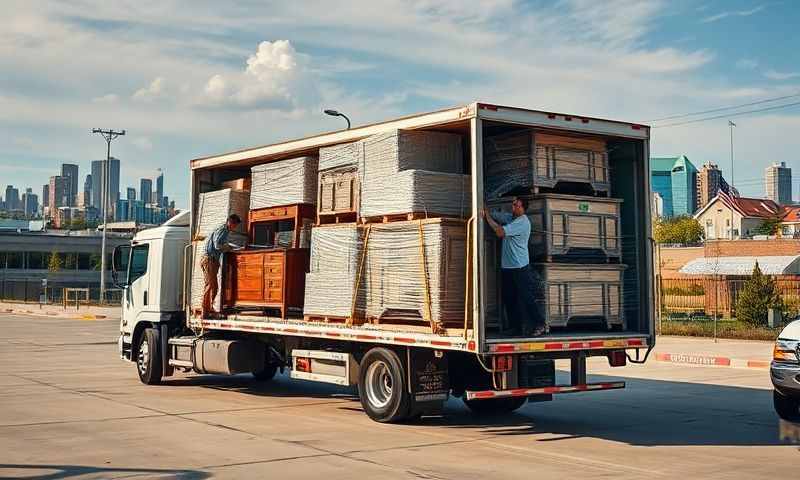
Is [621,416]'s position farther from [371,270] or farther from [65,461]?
[65,461]

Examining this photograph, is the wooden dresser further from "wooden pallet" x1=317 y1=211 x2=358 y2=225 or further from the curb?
the curb

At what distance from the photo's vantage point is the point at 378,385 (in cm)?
1221

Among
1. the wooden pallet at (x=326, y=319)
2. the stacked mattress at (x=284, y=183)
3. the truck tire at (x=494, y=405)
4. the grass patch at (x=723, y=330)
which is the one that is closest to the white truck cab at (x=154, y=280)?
the stacked mattress at (x=284, y=183)

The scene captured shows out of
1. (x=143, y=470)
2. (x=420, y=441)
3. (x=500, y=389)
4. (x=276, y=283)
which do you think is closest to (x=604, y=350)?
(x=500, y=389)

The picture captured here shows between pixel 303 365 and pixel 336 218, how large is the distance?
2159mm

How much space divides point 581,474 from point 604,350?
316cm

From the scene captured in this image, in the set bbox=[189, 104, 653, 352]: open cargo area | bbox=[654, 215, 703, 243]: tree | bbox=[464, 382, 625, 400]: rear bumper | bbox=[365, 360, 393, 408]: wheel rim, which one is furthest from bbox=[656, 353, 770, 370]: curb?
bbox=[654, 215, 703, 243]: tree

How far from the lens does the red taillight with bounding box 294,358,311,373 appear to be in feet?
43.8

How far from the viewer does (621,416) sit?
13.2m

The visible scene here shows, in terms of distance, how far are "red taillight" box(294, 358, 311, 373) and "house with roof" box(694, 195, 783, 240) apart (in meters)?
114

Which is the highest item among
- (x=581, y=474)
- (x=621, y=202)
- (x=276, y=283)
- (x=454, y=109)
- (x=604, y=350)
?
(x=454, y=109)

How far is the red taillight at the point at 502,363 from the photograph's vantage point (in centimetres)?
1072

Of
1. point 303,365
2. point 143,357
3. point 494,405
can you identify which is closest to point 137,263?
point 143,357

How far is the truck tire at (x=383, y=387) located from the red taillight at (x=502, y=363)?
132cm
